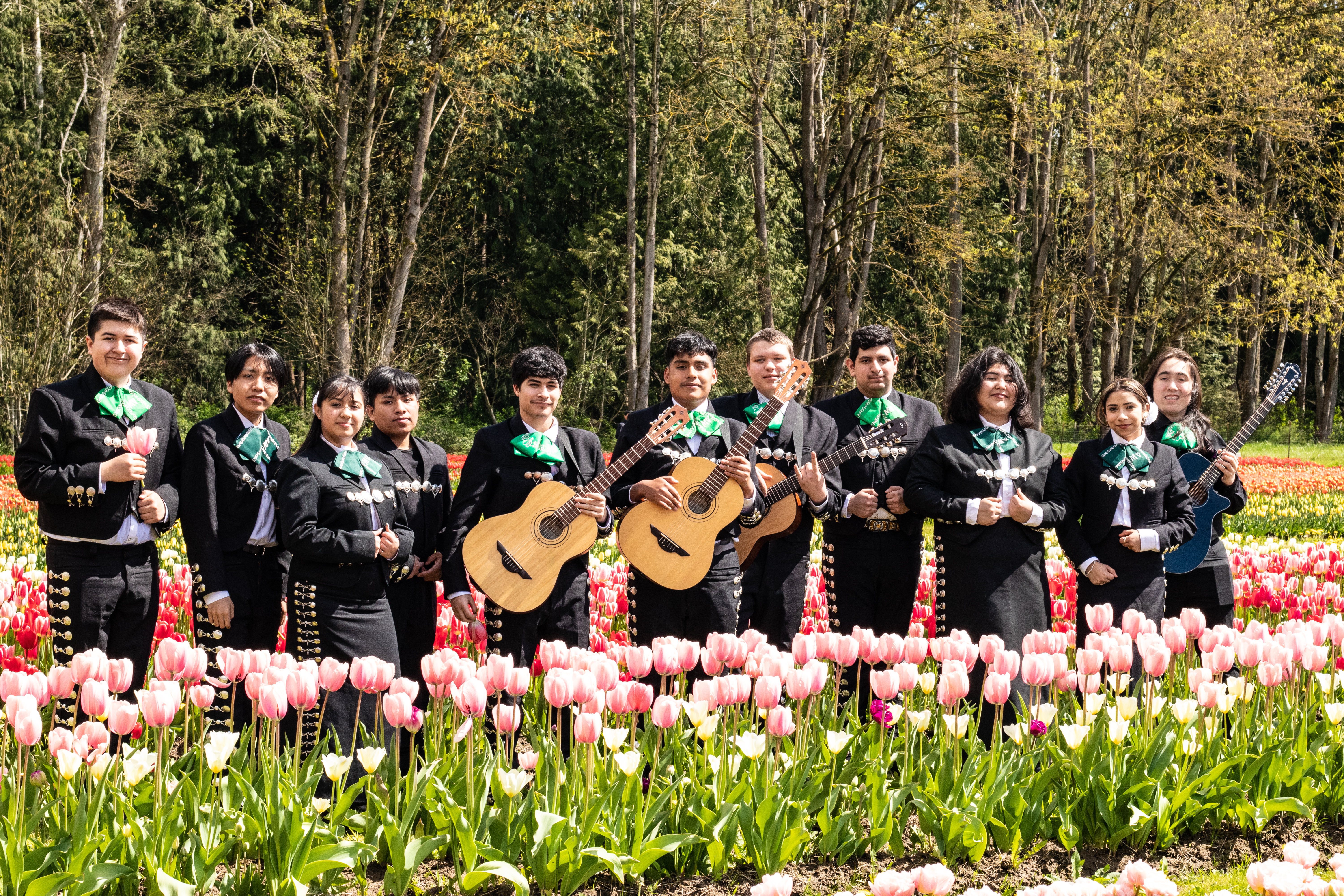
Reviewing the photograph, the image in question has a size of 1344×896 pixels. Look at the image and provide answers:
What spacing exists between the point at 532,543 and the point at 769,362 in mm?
Answer: 1371

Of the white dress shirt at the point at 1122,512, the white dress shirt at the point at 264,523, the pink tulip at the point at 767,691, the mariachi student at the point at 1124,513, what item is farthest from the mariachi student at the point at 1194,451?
the white dress shirt at the point at 264,523

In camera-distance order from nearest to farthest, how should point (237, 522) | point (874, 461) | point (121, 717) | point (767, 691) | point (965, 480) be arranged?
1. point (121, 717)
2. point (767, 691)
3. point (237, 522)
4. point (965, 480)
5. point (874, 461)

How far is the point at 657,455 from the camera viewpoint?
5.27m

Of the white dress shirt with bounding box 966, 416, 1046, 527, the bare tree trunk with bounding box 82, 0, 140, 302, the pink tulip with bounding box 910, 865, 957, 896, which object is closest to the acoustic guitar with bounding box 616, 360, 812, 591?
the white dress shirt with bounding box 966, 416, 1046, 527

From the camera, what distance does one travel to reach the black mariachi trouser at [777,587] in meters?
5.42

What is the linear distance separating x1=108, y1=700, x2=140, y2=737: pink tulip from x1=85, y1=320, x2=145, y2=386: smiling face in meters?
1.95

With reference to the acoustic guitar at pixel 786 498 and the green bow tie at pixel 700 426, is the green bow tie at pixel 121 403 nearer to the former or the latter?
the green bow tie at pixel 700 426

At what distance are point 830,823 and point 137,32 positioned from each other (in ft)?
97.9

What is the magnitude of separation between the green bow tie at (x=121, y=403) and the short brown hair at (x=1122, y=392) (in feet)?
13.4

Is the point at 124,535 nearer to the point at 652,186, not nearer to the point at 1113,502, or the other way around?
the point at 1113,502

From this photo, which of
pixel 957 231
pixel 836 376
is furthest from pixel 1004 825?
pixel 957 231

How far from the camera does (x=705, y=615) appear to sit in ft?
16.6

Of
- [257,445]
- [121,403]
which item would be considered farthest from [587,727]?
[121,403]

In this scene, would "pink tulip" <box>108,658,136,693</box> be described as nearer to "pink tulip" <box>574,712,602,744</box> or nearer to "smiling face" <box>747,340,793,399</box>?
"pink tulip" <box>574,712,602,744</box>
